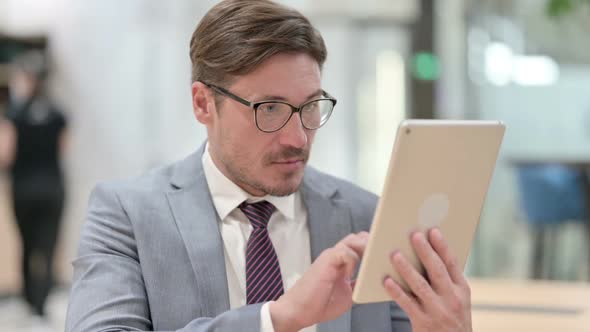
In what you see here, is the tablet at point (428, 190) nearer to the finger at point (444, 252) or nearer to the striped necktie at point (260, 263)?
the finger at point (444, 252)

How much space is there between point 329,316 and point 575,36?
4.32 m

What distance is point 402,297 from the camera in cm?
131

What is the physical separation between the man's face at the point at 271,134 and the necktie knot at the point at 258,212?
0.21 feet

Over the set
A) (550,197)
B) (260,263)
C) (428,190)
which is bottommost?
(550,197)

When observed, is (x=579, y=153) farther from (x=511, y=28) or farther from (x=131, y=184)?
(x=131, y=184)

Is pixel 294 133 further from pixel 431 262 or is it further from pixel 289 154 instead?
pixel 431 262

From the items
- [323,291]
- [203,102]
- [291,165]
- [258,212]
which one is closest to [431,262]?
[323,291]

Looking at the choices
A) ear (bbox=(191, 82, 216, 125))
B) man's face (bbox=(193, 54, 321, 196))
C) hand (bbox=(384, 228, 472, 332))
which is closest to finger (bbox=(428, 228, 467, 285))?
hand (bbox=(384, 228, 472, 332))

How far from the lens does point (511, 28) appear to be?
5.45m

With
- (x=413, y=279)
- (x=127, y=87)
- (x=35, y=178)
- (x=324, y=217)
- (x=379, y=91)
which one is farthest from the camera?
(x=127, y=87)

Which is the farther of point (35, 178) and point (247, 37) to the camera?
point (35, 178)

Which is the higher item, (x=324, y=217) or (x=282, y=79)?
(x=282, y=79)

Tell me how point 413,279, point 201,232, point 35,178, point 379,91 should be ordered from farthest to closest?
1. point 379,91
2. point 35,178
3. point 201,232
4. point 413,279

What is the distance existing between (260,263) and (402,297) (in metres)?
0.47
